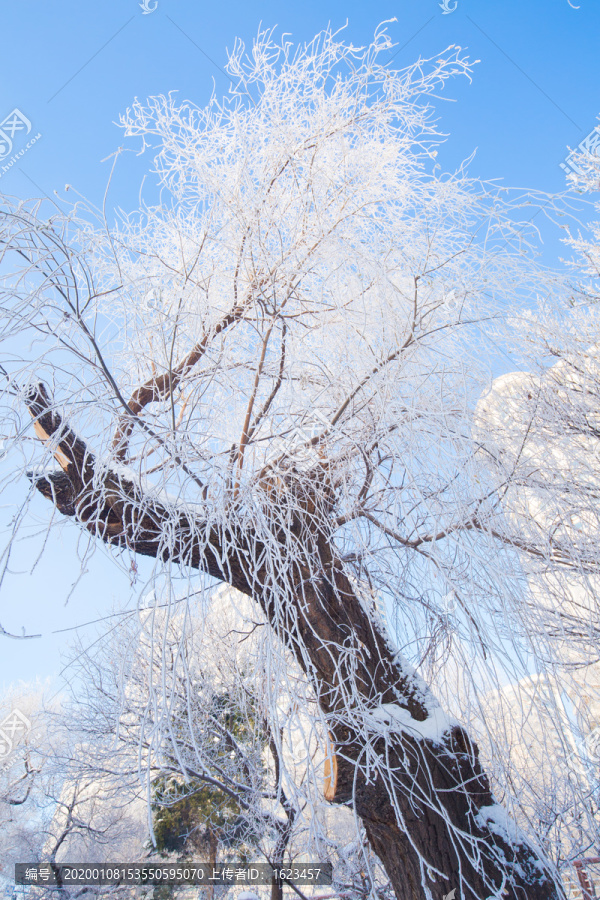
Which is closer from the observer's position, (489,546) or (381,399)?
(489,546)

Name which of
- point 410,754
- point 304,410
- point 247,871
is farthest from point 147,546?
point 247,871

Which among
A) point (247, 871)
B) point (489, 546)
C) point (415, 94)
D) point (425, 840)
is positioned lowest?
point (247, 871)

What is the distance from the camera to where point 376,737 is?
1.86m

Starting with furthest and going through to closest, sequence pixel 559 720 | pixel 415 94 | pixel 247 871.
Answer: pixel 247 871 < pixel 415 94 < pixel 559 720

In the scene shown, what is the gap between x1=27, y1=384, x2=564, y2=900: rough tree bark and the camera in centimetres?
193

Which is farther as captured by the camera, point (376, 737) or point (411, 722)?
point (411, 722)

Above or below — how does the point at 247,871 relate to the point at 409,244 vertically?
below

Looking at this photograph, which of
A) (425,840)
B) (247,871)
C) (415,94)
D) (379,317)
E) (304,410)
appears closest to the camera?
(425,840)

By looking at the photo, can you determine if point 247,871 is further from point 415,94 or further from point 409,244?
point 415,94

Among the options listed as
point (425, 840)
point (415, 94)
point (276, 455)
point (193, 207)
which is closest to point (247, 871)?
point (425, 840)

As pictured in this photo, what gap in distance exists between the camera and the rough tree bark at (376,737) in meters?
1.93

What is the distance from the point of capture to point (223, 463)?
1.89m

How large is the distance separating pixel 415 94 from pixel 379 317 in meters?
1.43

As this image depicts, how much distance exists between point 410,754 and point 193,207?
2.85 metres
